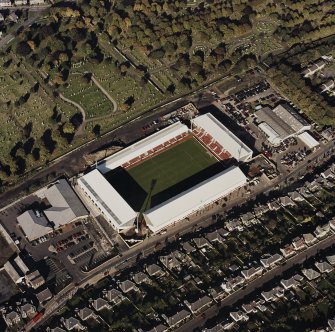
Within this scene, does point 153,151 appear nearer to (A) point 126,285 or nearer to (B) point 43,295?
(A) point 126,285

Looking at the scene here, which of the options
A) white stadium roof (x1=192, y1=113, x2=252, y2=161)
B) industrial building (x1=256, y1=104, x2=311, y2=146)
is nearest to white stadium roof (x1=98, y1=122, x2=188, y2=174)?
white stadium roof (x1=192, y1=113, x2=252, y2=161)

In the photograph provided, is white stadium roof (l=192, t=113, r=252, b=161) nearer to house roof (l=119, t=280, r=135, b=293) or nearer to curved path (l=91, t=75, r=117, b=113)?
curved path (l=91, t=75, r=117, b=113)

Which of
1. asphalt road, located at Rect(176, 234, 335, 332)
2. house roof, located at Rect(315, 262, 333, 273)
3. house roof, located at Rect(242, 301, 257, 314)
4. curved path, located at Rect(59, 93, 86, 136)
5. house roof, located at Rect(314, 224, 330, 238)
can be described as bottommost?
house roof, located at Rect(315, 262, 333, 273)

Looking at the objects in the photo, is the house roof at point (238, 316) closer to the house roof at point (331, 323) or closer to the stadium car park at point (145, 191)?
the house roof at point (331, 323)

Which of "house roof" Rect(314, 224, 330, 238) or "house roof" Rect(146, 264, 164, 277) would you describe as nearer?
"house roof" Rect(146, 264, 164, 277)

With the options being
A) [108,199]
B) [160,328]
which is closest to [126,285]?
[160,328]

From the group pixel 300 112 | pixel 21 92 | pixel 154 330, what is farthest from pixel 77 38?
pixel 154 330
